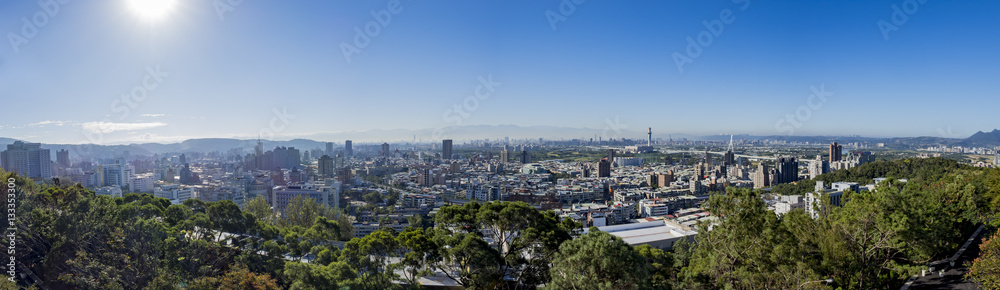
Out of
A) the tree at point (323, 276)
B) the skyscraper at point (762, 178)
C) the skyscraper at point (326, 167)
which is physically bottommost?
the skyscraper at point (762, 178)

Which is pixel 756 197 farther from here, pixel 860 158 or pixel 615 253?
pixel 860 158

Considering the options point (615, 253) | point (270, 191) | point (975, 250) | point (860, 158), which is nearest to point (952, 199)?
point (975, 250)

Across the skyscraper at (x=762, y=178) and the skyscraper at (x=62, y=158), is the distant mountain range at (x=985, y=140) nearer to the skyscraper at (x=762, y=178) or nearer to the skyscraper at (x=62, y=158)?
the skyscraper at (x=762, y=178)

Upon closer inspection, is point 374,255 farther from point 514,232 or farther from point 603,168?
point 603,168

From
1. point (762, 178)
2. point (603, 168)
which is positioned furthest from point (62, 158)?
point (762, 178)

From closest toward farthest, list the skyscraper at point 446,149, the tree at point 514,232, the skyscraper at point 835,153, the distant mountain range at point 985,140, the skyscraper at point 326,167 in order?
the tree at point 514,232 < the skyscraper at point 326,167 < the skyscraper at point 835,153 < the skyscraper at point 446,149 < the distant mountain range at point 985,140

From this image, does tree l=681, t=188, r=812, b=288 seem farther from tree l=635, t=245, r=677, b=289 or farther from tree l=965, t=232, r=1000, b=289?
tree l=965, t=232, r=1000, b=289

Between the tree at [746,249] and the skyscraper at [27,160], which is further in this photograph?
the skyscraper at [27,160]

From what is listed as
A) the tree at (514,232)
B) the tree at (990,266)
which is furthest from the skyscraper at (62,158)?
the tree at (990,266)
